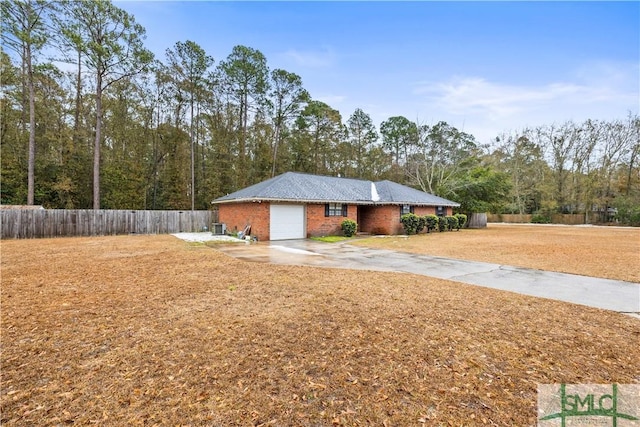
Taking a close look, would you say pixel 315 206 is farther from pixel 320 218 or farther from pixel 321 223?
pixel 321 223

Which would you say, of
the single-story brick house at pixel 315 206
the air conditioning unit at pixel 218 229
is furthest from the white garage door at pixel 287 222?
the air conditioning unit at pixel 218 229

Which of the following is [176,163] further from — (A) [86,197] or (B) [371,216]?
(B) [371,216]

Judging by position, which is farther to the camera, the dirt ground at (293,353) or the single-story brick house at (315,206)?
the single-story brick house at (315,206)

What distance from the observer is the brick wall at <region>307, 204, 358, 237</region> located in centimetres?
1683

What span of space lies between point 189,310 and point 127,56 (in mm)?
21204

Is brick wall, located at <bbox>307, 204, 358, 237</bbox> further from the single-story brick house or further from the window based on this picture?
the window

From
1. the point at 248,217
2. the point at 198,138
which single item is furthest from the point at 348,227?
the point at 198,138

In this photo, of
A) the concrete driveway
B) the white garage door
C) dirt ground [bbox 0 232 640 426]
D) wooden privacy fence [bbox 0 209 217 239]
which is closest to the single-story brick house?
the white garage door

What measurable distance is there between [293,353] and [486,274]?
6330 millimetres

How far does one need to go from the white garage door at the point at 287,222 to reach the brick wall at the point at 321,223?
1.47 feet

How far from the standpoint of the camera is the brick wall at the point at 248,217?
15438 millimetres

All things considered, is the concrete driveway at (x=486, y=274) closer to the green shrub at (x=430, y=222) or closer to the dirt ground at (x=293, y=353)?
the dirt ground at (x=293, y=353)

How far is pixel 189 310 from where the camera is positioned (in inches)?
189

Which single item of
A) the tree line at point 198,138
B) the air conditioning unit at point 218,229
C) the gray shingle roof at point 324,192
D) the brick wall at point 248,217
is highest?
the tree line at point 198,138
